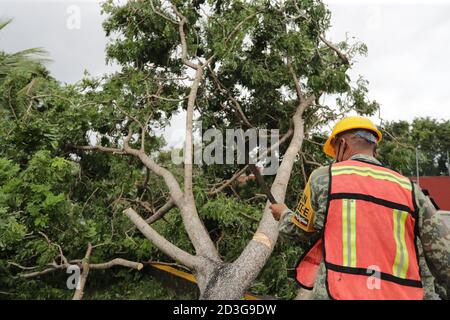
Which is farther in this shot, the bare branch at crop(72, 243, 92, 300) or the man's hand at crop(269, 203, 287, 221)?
the bare branch at crop(72, 243, 92, 300)

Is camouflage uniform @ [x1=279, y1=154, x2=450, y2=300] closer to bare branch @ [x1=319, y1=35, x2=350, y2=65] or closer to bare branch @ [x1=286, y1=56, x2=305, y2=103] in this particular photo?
bare branch @ [x1=286, y1=56, x2=305, y2=103]

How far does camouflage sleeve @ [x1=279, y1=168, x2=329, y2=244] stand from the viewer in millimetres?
1885

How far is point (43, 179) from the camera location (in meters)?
5.27

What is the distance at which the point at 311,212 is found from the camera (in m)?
1.95

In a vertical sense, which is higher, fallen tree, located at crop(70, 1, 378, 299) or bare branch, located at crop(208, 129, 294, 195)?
fallen tree, located at crop(70, 1, 378, 299)

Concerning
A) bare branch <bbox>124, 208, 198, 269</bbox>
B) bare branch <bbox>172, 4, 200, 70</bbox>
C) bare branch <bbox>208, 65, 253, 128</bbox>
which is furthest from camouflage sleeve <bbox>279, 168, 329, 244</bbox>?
bare branch <bbox>208, 65, 253, 128</bbox>

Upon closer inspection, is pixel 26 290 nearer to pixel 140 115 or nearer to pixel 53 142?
pixel 53 142

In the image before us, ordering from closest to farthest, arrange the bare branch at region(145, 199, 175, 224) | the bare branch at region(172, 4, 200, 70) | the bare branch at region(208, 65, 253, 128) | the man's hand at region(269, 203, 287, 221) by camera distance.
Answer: the man's hand at region(269, 203, 287, 221) < the bare branch at region(145, 199, 175, 224) < the bare branch at region(172, 4, 200, 70) < the bare branch at region(208, 65, 253, 128)

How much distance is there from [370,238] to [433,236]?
33cm

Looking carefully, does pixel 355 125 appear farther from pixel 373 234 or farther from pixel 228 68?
pixel 228 68

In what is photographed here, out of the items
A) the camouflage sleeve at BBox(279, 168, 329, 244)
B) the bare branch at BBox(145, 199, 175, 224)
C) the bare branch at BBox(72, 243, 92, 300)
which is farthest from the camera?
the bare branch at BBox(145, 199, 175, 224)

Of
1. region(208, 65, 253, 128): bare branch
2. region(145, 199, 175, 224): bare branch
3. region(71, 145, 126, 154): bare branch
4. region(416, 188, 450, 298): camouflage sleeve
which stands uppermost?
region(208, 65, 253, 128): bare branch

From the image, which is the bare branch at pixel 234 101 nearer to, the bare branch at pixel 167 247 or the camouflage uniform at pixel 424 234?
the bare branch at pixel 167 247

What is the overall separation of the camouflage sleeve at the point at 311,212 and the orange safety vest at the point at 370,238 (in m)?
0.07
